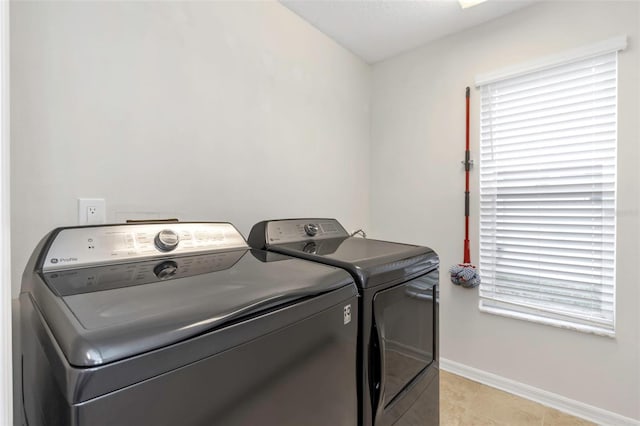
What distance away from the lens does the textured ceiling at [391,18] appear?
74.7 inches

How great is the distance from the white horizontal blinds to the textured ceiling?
1.61 ft

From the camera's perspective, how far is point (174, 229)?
108cm

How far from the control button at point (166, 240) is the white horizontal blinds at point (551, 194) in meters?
2.04

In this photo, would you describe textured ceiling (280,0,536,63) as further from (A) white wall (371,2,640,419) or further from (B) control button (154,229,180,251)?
(B) control button (154,229,180,251)

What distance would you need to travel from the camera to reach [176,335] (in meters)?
0.53

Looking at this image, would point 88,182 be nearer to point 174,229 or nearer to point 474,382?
point 174,229

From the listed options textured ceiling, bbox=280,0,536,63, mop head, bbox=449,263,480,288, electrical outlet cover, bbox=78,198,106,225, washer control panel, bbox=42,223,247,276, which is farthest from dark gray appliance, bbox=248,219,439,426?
textured ceiling, bbox=280,0,536,63

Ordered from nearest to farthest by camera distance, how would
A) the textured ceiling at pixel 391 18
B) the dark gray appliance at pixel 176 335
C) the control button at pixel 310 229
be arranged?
the dark gray appliance at pixel 176 335
the control button at pixel 310 229
the textured ceiling at pixel 391 18

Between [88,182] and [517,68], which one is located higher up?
[517,68]

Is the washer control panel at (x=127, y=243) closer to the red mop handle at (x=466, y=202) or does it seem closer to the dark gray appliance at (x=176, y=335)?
the dark gray appliance at (x=176, y=335)

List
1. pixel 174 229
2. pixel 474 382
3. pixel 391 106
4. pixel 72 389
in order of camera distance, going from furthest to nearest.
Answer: pixel 391 106
pixel 474 382
pixel 174 229
pixel 72 389

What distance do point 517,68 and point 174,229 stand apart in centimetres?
233

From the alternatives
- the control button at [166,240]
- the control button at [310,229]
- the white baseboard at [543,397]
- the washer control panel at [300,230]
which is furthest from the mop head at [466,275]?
the control button at [166,240]

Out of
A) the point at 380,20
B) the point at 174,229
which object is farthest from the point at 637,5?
the point at 174,229
